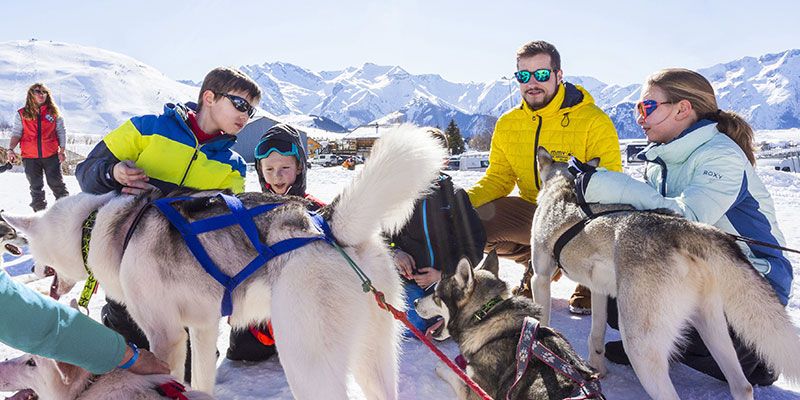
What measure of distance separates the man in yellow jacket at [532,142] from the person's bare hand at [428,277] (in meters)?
0.85

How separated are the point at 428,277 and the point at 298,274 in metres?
1.75

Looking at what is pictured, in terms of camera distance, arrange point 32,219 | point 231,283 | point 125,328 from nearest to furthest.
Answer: point 231,283 → point 32,219 → point 125,328

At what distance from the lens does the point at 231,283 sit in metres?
2.03

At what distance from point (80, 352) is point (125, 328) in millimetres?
1687

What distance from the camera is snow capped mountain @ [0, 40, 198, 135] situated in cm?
12662

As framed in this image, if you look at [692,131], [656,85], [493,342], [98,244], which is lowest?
[493,342]

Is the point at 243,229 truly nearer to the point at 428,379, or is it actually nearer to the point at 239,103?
the point at 239,103

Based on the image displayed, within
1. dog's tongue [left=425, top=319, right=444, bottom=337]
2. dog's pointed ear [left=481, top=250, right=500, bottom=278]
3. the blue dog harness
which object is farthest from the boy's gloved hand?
the blue dog harness

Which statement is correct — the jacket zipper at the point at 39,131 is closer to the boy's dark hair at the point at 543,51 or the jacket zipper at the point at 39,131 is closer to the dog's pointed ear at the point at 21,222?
the dog's pointed ear at the point at 21,222

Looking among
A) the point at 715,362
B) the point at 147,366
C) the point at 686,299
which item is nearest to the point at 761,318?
the point at 686,299

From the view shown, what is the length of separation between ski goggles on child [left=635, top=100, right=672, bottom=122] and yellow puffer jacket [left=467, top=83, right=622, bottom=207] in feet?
2.32

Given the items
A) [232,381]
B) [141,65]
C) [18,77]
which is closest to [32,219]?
[232,381]

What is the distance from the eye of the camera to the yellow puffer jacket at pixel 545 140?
3998 mm

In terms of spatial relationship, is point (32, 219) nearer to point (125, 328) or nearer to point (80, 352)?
point (125, 328)
